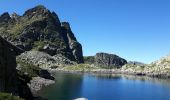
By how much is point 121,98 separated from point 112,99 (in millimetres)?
9515

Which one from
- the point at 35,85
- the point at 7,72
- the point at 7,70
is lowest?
the point at 35,85

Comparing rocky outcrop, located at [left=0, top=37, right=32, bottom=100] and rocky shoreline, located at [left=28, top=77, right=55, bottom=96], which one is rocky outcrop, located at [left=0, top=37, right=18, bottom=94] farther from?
rocky shoreline, located at [left=28, top=77, right=55, bottom=96]

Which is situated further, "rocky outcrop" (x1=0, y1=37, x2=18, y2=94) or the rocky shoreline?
the rocky shoreline

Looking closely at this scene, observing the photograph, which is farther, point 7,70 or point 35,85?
point 35,85

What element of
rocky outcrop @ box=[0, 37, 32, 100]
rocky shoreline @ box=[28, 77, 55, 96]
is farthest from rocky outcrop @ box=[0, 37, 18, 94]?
rocky shoreline @ box=[28, 77, 55, 96]

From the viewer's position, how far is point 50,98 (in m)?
119

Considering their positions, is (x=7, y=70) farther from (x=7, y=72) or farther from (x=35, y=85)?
(x=35, y=85)

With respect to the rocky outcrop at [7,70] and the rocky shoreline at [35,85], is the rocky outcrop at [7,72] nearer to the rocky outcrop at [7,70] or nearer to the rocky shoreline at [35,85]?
the rocky outcrop at [7,70]

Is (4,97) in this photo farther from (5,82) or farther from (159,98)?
(159,98)

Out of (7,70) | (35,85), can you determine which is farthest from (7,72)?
(35,85)

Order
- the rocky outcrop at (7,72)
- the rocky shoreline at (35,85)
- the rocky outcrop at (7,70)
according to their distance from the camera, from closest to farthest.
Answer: the rocky outcrop at (7,70) → the rocky outcrop at (7,72) → the rocky shoreline at (35,85)

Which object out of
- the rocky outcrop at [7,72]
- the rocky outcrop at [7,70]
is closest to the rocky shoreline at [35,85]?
the rocky outcrop at [7,72]

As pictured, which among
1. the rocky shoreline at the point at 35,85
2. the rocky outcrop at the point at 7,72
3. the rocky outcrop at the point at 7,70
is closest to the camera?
the rocky outcrop at the point at 7,70

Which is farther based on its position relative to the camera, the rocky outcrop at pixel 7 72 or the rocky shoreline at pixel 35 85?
the rocky shoreline at pixel 35 85
